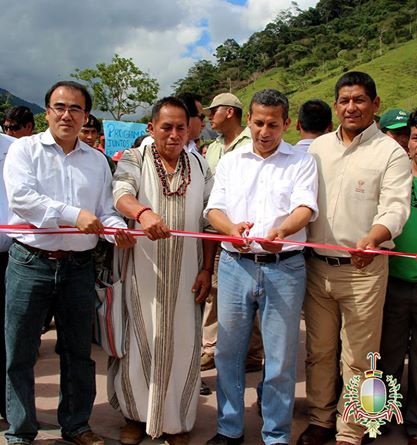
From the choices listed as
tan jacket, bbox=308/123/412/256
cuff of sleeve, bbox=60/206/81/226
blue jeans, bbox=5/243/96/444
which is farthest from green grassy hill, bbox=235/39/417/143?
cuff of sleeve, bbox=60/206/81/226

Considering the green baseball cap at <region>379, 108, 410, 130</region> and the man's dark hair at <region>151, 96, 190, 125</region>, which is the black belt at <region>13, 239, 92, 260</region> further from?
the green baseball cap at <region>379, 108, 410, 130</region>

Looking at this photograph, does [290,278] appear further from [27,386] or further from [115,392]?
[27,386]

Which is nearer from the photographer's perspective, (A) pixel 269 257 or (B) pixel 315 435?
(A) pixel 269 257

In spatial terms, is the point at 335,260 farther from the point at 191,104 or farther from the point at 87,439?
Result: the point at 191,104

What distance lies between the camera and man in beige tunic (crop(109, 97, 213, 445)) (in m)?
3.14

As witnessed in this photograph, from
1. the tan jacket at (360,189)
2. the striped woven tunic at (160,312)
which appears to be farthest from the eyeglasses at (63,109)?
the tan jacket at (360,189)

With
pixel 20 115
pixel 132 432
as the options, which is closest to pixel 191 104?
pixel 20 115

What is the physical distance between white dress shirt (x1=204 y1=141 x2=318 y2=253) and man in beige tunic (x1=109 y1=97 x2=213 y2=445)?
249mm

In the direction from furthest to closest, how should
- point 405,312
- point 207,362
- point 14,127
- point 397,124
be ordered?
point 14,127 → point 207,362 → point 397,124 → point 405,312

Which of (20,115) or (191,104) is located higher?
(191,104)

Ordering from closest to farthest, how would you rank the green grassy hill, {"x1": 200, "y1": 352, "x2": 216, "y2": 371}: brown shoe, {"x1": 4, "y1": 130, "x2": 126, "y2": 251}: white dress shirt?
{"x1": 4, "y1": 130, "x2": 126, "y2": 251}: white dress shirt, {"x1": 200, "y1": 352, "x2": 216, "y2": 371}: brown shoe, the green grassy hill

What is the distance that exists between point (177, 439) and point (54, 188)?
175 centimetres

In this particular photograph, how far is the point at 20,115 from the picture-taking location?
496cm

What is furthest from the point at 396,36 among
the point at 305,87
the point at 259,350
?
the point at 259,350
